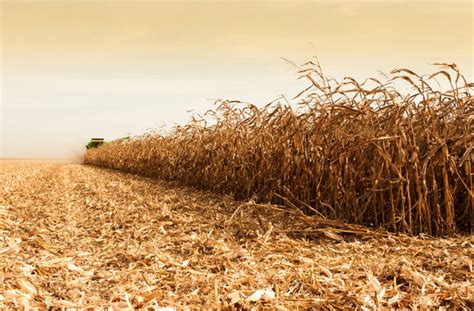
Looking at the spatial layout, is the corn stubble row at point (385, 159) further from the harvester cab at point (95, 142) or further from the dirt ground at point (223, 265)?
the harvester cab at point (95, 142)

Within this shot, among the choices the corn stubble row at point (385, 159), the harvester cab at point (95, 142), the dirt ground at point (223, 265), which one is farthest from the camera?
the harvester cab at point (95, 142)

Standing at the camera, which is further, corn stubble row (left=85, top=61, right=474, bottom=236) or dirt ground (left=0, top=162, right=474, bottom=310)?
corn stubble row (left=85, top=61, right=474, bottom=236)

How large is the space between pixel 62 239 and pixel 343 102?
3851mm

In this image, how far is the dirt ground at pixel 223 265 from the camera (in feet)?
9.85

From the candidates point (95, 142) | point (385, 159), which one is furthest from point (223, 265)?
point (95, 142)

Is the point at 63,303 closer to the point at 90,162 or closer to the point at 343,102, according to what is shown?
the point at 343,102

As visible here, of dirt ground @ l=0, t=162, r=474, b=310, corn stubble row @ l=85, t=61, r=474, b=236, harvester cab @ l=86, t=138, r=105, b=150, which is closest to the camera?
dirt ground @ l=0, t=162, r=474, b=310

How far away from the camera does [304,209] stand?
18.7 feet

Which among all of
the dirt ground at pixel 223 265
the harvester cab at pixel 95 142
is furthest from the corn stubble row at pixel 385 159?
the harvester cab at pixel 95 142

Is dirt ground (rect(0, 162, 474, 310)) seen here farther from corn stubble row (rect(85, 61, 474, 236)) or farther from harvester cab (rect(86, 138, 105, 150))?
Result: harvester cab (rect(86, 138, 105, 150))

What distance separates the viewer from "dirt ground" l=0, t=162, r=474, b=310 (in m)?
3.00

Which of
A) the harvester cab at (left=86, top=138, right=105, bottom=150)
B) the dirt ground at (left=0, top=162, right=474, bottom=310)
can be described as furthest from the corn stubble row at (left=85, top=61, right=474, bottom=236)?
the harvester cab at (left=86, top=138, right=105, bottom=150)

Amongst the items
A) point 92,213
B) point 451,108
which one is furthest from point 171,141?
point 451,108

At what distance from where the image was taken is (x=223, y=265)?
3.73 meters
